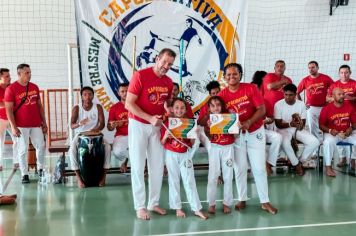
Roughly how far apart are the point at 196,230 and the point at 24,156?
11.1ft

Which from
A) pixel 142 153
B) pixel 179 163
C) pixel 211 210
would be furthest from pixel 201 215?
pixel 142 153

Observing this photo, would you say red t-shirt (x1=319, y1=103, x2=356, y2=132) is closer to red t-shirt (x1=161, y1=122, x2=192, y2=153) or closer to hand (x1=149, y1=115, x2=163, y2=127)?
red t-shirt (x1=161, y1=122, x2=192, y2=153)

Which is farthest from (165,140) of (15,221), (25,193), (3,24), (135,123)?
(3,24)

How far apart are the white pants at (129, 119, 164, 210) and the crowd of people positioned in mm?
11

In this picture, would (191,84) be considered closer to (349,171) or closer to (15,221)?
(349,171)

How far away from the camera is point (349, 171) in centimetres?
757

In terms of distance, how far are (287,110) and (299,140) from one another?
22.7 inches

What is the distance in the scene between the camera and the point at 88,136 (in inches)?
259

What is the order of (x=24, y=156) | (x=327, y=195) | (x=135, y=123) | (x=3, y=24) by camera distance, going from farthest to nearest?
(x=3, y=24), (x=24, y=156), (x=327, y=195), (x=135, y=123)

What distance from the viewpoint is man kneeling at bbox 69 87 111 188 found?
6566 millimetres

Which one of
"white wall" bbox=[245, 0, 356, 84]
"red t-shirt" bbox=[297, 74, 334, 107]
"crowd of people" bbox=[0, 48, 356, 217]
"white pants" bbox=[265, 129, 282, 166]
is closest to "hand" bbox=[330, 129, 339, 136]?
"crowd of people" bbox=[0, 48, 356, 217]

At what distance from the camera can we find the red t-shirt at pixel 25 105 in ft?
22.3

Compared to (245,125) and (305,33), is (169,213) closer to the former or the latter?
(245,125)

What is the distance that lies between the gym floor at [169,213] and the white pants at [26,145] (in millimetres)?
281
